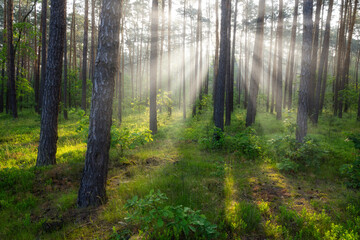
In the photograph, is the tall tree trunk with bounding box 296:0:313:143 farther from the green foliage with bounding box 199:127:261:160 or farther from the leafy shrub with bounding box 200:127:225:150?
the leafy shrub with bounding box 200:127:225:150

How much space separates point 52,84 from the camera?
17.8 feet

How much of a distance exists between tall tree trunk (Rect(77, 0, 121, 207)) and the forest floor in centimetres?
46

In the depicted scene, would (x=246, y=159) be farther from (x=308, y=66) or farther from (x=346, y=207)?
(x=308, y=66)

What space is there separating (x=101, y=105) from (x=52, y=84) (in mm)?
3000

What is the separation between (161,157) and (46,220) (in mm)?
3993

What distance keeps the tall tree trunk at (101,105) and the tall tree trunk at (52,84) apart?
8.95ft

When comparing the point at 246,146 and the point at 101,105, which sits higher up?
the point at 101,105

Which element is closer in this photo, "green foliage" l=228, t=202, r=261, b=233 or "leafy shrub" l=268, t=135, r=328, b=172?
"green foliage" l=228, t=202, r=261, b=233

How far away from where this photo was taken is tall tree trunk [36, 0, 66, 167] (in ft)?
17.3

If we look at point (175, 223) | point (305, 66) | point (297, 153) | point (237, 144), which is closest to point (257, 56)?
point (305, 66)

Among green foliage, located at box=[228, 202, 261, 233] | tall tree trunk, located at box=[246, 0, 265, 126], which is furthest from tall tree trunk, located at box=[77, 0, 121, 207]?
tall tree trunk, located at box=[246, 0, 265, 126]

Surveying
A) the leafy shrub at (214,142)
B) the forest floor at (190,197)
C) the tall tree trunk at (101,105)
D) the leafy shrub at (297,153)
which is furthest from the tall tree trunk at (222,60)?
the tall tree trunk at (101,105)

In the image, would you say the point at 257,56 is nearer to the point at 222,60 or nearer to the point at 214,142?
the point at 222,60

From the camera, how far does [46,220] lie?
10.6 feet
